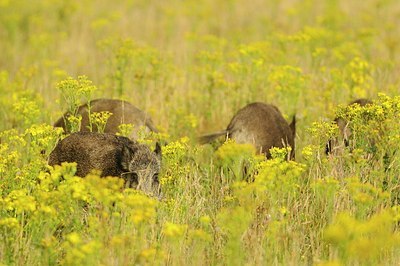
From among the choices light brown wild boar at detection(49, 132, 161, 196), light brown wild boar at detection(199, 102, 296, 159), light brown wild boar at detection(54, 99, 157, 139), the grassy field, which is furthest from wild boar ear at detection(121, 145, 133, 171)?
light brown wild boar at detection(199, 102, 296, 159)

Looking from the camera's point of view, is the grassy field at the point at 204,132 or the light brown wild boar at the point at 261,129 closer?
the grassy field at the point at 204,132

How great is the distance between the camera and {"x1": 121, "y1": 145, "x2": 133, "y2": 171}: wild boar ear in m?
7.59

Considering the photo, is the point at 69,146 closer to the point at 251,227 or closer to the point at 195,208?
the point at 195,208

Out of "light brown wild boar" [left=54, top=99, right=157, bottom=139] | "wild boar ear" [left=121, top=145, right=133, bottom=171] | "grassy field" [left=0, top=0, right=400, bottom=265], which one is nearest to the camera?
"grassy field" [left=0, top=0, right=400, bottom=265]

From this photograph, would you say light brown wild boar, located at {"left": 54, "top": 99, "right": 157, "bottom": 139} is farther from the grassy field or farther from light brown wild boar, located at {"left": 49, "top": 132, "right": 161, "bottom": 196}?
light brown wild boar, located at {"left": 49, "top": 132, "right": 161, "bottom": 196}

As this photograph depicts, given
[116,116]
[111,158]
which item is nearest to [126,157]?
[111,158]

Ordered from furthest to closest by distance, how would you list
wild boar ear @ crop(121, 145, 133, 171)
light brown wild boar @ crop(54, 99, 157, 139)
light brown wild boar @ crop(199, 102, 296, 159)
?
light brown wild boar @ crop(54, 99, 157, 139) → light brown wild boar @ crop(199, 102, 296, 159) → wild boar ear @ crop(121, 145, 133, 171)

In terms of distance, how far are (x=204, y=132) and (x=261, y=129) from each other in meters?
1.82

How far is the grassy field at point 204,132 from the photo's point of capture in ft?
20.4

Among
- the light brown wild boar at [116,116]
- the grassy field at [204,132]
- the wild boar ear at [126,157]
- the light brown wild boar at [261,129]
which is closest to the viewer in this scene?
the grassy field at [204,132]

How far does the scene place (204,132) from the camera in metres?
10.8

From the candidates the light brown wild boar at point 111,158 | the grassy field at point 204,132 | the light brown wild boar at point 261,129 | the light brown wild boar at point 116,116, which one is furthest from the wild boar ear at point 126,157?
the light brown wild boar at point 261,129

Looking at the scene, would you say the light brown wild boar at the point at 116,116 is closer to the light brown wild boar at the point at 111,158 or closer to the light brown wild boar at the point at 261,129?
the light brown wild boar at the point at 261,129

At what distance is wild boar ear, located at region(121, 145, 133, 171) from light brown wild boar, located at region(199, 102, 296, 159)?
5.50ft
